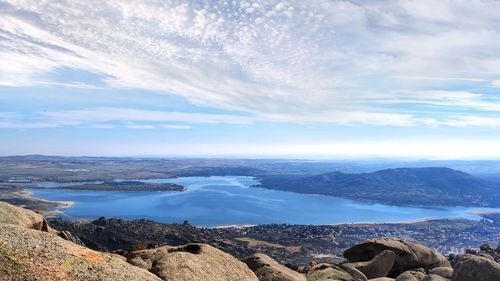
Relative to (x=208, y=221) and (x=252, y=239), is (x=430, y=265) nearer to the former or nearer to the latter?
(x=252, y=239)

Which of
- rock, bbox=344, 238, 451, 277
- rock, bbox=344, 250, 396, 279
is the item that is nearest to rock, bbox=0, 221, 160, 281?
rock, bbox=344, 250, 396, 279

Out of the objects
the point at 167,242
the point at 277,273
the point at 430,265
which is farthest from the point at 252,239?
the point at 277,273

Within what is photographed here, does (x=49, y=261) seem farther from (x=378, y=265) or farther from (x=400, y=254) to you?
(x=400, y=254)

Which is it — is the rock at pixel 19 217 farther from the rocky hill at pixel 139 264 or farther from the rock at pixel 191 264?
the rock at pixel 191 264

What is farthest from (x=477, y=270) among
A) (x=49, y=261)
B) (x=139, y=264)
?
(x=49, y=261)

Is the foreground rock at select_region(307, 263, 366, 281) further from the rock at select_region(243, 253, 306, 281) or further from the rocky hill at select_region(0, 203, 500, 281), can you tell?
the rock at select_region(243, 253, 306, 281)

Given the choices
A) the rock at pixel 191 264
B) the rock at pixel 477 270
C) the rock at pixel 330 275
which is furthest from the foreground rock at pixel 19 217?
the rock at pixel 477 270
